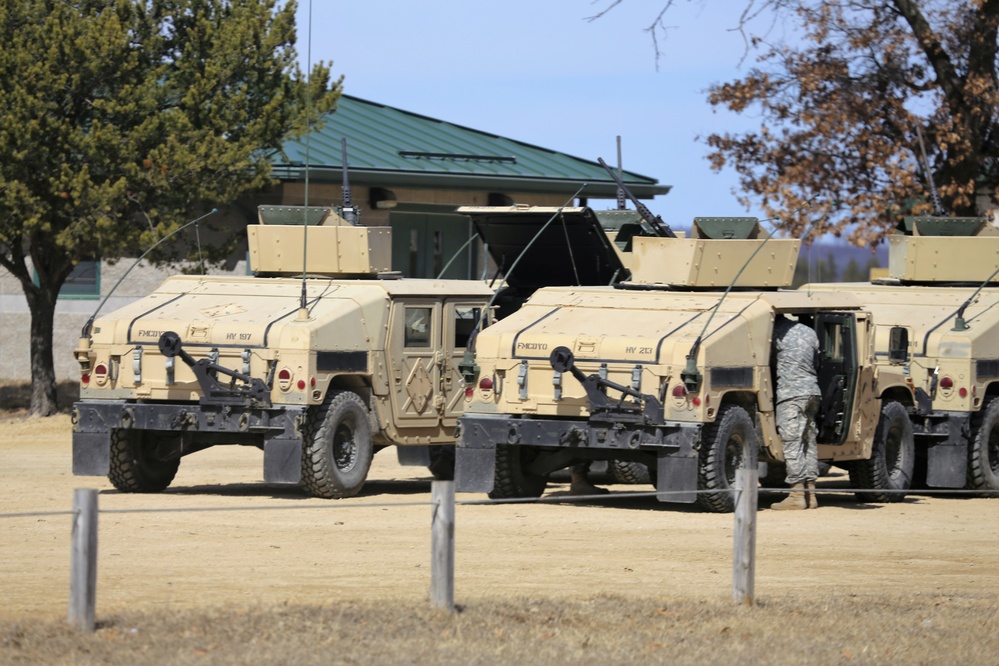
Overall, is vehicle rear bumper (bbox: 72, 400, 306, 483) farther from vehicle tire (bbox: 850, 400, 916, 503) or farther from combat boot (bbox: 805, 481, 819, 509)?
vehicle tire (bbox: 850, 400, 916, 503)

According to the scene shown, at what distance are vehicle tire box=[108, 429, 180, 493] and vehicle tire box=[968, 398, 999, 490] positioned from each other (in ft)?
24.3

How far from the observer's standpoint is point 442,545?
30.2 ft

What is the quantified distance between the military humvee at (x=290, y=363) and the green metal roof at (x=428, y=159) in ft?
30.2

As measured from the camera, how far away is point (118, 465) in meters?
15.9

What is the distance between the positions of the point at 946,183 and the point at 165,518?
15214 mm

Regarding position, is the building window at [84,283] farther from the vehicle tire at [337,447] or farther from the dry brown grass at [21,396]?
the vehicle tire at [337,447]

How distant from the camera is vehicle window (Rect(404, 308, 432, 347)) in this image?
55.2ft

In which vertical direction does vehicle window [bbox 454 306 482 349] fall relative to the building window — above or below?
below

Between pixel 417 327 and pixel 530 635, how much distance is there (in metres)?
8.03

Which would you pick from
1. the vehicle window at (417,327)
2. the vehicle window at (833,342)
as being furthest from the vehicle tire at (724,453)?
the vehicle window at (417,327)

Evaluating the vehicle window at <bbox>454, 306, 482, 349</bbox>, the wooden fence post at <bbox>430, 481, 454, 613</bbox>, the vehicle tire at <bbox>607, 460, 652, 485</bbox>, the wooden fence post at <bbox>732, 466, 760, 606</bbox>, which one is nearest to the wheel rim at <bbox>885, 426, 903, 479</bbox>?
the vehicle tire at <bbox>607, 460, 652, 485</bbox>

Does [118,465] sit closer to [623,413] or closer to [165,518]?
[165,518]

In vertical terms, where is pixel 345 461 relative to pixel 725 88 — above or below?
below

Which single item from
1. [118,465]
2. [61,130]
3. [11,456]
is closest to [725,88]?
[61,130]
